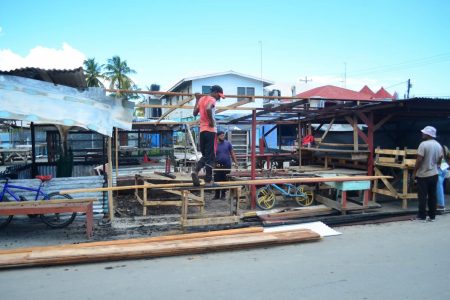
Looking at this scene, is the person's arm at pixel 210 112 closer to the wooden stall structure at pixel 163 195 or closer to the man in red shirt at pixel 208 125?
the man in red shirt at pixel 208 125

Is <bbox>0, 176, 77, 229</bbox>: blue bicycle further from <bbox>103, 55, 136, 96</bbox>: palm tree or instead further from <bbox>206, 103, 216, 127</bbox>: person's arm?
<bbox>103, 55, 136, 96</bbox>: palm tree

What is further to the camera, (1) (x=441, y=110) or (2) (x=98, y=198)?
(1) (x=441, y=110)

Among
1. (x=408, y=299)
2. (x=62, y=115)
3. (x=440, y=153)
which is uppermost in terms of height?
(x=62, y=115)

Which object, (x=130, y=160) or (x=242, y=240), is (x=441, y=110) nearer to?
(x=242, y=240)

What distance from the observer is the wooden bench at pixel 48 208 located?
5.93 m

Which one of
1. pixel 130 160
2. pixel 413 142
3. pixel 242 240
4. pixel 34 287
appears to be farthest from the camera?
pixel 130 160

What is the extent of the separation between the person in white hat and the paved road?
1.74 metres

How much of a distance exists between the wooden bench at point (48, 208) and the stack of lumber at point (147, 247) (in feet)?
2.84

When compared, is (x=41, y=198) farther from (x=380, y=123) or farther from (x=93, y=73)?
(x=93, y=73)

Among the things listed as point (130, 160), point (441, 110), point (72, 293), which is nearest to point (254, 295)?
point (72, 293)

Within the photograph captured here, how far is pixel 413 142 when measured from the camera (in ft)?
33.8

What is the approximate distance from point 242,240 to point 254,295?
1.70 metres

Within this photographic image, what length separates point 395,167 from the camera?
833cm

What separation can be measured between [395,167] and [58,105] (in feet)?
Answer: 24.6
